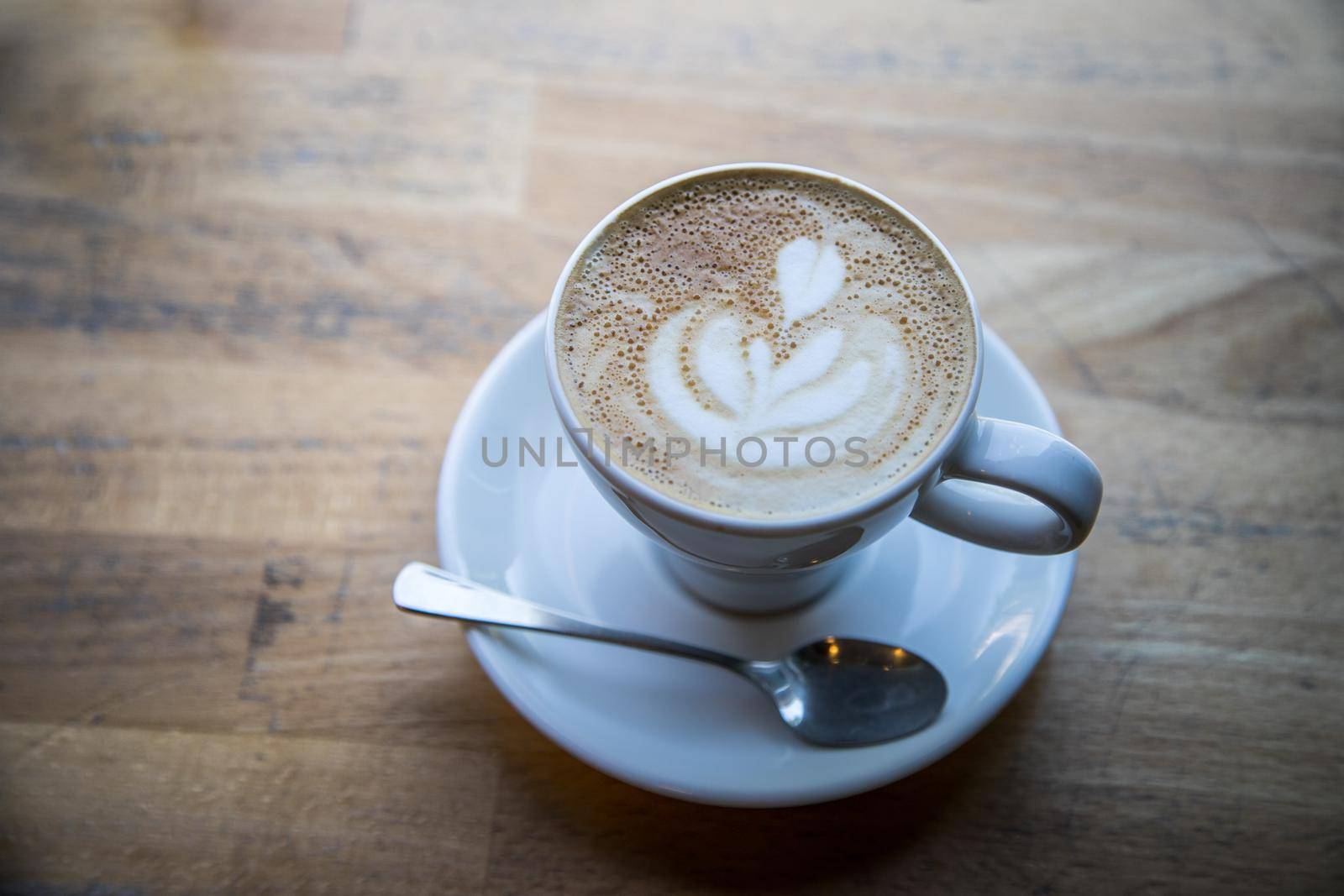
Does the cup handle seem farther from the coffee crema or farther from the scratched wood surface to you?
the scratched wood surface

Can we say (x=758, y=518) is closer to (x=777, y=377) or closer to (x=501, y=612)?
(x=777, y=377)

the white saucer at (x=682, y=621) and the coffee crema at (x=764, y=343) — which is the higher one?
the coffee crema at (x=764, y=343)

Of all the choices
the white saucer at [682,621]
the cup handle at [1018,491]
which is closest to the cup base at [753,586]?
the white saucer at [682,621]

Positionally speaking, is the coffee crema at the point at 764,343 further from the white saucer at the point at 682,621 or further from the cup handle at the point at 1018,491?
the white saucer at the point at 682,621

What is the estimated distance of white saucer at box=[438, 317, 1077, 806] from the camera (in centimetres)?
76

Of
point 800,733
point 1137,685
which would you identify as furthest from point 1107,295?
Answer: point 800,733

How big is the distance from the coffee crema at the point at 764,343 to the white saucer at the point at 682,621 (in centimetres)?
20

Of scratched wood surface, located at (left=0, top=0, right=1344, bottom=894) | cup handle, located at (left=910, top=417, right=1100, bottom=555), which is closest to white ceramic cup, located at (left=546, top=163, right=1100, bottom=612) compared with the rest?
cup handle, located at (left=910, top=417, right=1100, bottom=555)

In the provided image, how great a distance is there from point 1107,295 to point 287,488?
3.17 feet

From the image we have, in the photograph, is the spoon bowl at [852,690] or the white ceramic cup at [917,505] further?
the spoon bowl at [852,690]

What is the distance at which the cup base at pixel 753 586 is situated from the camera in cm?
83

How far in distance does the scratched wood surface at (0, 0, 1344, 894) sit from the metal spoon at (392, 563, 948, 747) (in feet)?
0.32

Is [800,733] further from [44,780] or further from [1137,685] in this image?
[44,780]

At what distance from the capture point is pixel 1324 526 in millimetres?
975
